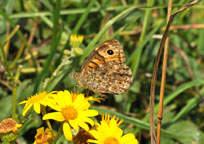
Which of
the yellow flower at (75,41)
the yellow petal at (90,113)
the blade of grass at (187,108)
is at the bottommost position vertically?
the blade of grass at (187,108)

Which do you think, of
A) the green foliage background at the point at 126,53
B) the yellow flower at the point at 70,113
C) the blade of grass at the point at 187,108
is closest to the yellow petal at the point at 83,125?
the yellow flower at the point at 70,113

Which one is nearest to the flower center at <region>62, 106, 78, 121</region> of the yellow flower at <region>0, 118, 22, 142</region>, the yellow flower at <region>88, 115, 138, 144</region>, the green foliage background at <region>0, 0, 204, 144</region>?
the yellow flower at <region>88, 115, 138, 144</region>

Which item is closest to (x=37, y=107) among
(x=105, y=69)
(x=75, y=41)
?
(x=105, y=69)

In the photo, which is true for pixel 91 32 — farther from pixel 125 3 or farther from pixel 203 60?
pixel 203 60

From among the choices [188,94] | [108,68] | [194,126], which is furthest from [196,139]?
[108,68]

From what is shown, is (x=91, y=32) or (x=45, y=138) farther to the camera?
(x=91, y=32)

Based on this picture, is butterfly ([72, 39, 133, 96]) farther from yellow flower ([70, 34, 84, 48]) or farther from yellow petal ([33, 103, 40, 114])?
yellow petal ([33, 103, 40, 114])

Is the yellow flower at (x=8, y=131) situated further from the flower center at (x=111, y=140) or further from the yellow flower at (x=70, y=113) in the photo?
the flower center at (x=111, y=140)
